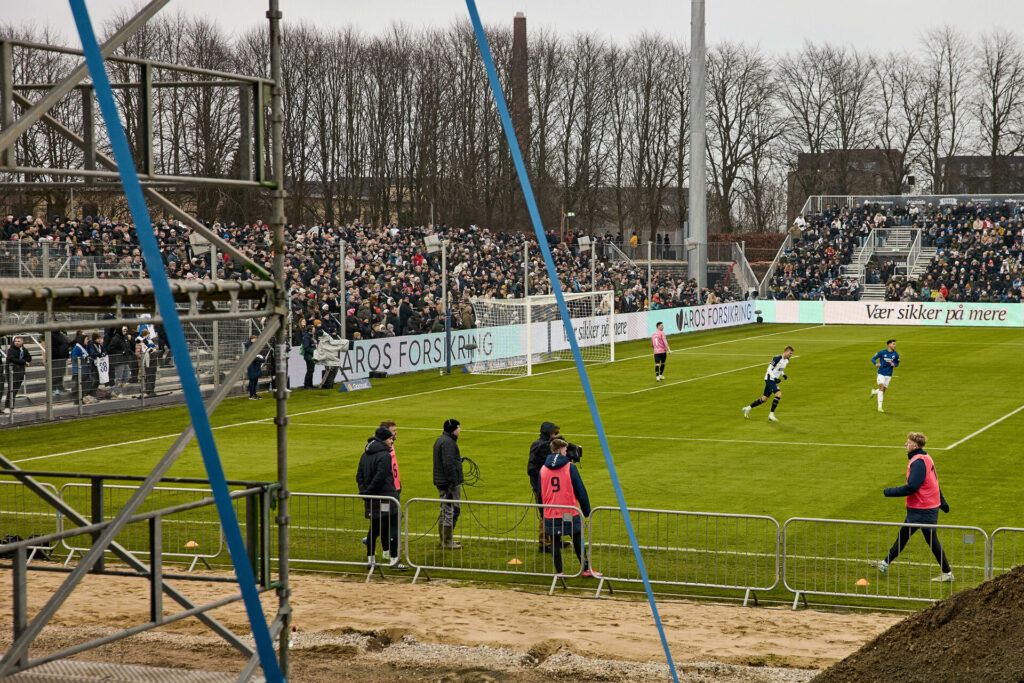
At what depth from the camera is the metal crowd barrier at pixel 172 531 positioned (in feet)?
50.9

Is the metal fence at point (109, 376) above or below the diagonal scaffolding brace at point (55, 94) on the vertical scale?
below

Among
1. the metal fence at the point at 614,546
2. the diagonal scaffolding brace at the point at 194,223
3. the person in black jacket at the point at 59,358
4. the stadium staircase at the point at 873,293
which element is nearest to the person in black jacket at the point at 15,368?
the person in black jacket at the point at 59,358

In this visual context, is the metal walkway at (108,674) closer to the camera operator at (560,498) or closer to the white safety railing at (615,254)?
the camera operator at (560,498)

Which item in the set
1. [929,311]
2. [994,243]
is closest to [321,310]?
[929,311]

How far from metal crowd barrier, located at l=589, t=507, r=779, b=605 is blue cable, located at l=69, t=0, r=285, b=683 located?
8.75 metres

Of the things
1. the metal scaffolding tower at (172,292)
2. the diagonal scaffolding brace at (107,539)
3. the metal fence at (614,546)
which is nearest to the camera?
the diagonal scaffolding brace at (107,539)

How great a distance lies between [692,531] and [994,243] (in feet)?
170

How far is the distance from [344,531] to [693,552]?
4.59 m

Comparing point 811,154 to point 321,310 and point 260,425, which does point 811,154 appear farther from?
point 260,425

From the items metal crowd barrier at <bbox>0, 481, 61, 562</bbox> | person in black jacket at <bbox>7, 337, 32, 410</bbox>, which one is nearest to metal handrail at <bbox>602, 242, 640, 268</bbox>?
person in black jacket at <bbox>7, 337, 32, 410</bbox>

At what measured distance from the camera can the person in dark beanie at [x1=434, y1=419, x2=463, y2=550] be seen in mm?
15625

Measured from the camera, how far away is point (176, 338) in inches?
195

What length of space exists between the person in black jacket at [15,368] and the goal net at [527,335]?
13859 millimetres

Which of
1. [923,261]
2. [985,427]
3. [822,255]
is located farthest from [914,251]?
[985,427]
